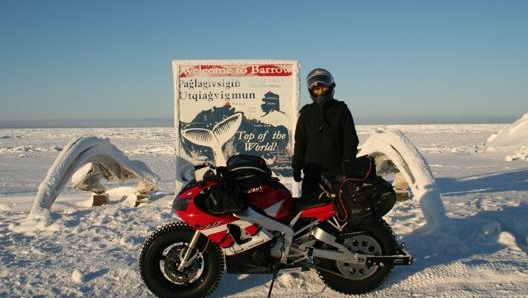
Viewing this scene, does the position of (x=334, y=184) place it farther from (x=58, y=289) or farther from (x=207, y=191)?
(x=58, y=289)

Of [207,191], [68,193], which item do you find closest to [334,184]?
[207,191]

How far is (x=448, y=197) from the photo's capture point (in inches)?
360

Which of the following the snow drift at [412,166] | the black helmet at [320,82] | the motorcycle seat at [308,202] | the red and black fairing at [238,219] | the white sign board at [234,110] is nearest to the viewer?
the red and black fairing at [238,219]

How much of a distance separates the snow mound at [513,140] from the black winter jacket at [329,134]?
58.9 ft

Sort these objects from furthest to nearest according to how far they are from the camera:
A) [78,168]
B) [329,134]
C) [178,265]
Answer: [78,168]
[329,134]
[178,265]

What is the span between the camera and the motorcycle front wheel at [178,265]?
3.95 meters

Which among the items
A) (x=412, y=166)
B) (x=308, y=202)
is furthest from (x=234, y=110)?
(x=308, y=202)

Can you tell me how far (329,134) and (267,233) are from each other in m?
1.32

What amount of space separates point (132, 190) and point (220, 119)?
2712 millimetres

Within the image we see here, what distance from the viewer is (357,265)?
13.6 feet

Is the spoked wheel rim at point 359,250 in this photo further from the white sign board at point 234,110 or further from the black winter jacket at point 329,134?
the white sign board at point 234,110

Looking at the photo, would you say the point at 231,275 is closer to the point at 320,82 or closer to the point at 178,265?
the point at 178,265

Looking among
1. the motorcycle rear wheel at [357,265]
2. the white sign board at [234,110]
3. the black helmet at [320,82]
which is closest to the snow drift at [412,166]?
the white sign board at [234,110]

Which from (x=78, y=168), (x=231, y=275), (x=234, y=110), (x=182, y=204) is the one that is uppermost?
(x=234, y=110)
